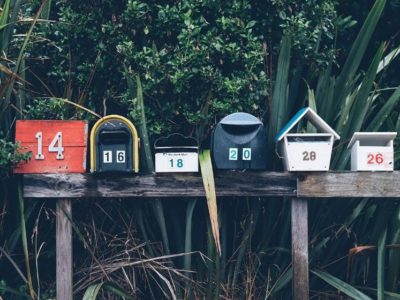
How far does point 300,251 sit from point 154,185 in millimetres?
851

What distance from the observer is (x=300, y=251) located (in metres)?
4.35

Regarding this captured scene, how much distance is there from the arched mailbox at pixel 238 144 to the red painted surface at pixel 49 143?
73 cm

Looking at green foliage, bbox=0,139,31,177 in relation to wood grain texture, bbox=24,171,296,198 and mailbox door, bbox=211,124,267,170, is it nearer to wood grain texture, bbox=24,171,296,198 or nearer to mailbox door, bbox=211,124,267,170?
wood grain texture, bbox=24,171,296,198

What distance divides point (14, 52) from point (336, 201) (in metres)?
2.06

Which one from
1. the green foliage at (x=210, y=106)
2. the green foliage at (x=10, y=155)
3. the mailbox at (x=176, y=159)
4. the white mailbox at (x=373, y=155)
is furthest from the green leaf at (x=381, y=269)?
the green foliage at (x=10, y=155)

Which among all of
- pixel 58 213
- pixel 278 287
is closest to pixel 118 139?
pixel 58 213

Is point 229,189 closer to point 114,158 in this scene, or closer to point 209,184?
point 209,184

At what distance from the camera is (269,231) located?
4.73 meters

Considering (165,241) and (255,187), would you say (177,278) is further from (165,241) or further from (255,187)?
(255,187)

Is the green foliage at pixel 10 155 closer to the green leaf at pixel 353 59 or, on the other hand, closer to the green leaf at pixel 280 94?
the green leaf at pixel 280 94

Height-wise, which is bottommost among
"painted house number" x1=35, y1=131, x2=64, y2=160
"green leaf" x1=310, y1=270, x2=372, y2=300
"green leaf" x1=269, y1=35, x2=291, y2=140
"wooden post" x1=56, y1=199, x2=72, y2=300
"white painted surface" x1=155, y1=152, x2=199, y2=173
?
"green leaf" x1=310, y1=270, x2=372, y2=300

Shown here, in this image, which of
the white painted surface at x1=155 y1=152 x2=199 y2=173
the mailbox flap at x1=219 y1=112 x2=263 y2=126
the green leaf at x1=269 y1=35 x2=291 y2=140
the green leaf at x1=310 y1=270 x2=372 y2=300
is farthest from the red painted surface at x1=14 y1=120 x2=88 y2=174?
the green leaf at x1=310 y1=270 x2=372 y2=300

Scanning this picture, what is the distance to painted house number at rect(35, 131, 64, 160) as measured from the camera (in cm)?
441

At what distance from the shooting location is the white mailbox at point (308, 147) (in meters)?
4.29
